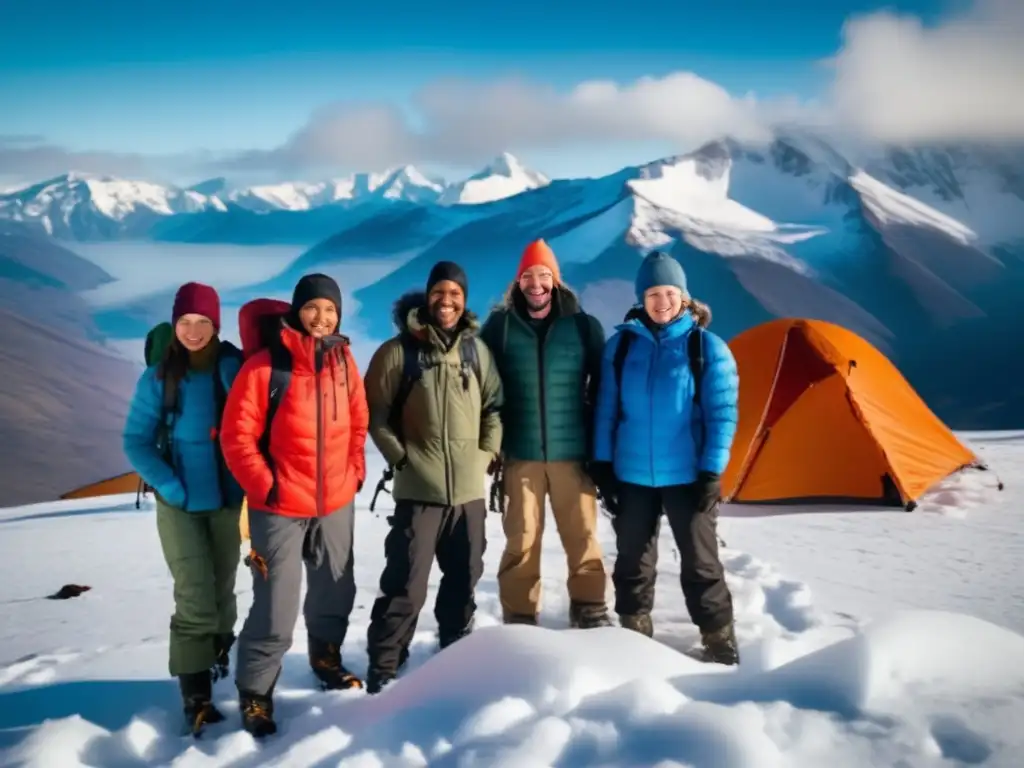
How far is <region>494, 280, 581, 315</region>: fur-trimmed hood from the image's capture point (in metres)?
3.88

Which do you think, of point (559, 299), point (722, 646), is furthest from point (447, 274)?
point (722, 646)

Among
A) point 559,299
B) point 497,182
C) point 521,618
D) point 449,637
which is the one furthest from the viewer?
point 497,182

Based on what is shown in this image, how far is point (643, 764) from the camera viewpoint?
227cm

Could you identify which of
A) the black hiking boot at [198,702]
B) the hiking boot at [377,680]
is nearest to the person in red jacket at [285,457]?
the black hiking boot at [198,702]

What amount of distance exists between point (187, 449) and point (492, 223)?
41.8 metres

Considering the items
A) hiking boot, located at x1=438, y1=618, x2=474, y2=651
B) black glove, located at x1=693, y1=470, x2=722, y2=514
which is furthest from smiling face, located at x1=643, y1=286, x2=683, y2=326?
hiking boot, located at x1=438, y1=618, x2=474, y2=651

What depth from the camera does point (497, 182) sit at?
4621 inches

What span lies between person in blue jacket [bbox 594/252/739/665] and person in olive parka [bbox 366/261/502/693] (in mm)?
735

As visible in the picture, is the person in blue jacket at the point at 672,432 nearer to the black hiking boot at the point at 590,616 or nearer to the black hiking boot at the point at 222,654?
the black hiking boot at the point at 590,616

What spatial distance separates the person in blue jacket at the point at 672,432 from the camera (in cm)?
353

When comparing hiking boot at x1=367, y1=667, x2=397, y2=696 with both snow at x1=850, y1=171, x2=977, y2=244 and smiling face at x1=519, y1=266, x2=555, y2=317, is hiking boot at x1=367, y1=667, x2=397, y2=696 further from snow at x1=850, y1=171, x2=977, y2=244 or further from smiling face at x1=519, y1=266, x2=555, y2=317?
snow at x1=850, y1=171, x2=977, y2=244

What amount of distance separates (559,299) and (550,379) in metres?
0.44

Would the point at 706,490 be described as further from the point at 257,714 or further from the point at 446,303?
the point at 257,714

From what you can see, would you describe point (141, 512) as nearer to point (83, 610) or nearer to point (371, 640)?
point (83, 610)
